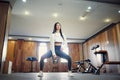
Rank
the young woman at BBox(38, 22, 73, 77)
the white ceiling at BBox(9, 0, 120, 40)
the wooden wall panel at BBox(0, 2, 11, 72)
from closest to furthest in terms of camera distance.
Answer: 1. the young woman at BBox(38, 22, 73, 77)
2. the wooden wall panel at BBox(0, 2, 11, 72)
3. the white ceiling at BBox(9, 0, 120, 40)

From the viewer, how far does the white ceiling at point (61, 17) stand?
5.41 meters

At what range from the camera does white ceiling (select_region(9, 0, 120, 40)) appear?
→ 5.41 metres

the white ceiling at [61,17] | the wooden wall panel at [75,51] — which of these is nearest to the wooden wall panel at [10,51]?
the white ceiling at [61,17]

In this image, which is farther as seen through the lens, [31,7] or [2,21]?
[31,7]

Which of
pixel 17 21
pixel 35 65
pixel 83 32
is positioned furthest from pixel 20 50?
pixel 83 32

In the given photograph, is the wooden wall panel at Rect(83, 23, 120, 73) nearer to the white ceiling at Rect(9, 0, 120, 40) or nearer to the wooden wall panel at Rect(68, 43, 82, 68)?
the white ceiling at Rect(9, 0, 120, 40)

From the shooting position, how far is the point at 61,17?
674cm

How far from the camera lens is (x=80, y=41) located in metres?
11.1

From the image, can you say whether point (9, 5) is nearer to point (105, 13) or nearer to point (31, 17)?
point (31, 17)

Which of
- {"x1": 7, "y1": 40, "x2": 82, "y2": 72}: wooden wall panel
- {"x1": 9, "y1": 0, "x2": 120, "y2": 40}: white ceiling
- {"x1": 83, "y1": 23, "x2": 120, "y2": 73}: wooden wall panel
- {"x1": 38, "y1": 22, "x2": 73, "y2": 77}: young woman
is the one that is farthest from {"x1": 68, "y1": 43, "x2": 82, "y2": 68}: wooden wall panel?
{"x1": 38, "y1": 22, "x2": 73, "y2": 77}: young woman

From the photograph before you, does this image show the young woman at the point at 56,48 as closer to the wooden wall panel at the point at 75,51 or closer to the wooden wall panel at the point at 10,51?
the wooden wall panel at the point at 10,51

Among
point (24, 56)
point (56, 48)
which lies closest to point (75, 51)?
point (24, 56)

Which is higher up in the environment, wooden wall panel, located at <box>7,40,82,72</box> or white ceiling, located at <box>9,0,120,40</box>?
white ceiling, located at <box>9,0,120,40</box>

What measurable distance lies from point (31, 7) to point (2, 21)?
57.1 inches
